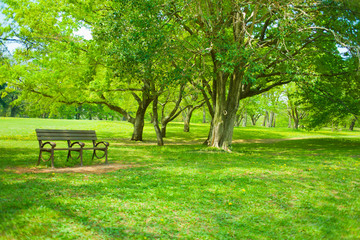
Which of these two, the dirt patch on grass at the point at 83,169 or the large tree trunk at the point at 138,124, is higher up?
the large tree trunk at the point at 138,124

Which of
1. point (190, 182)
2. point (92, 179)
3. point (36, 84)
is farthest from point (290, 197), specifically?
point (36, 84)

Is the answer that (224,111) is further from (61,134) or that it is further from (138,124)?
(138,124)

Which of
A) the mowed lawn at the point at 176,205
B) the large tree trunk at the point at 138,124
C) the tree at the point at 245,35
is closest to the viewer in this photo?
the mowed lawn at the point at 176,205

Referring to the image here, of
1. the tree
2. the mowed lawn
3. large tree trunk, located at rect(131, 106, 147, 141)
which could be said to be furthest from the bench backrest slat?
large tree trunk, located at rect(131, 106, 147, 141)

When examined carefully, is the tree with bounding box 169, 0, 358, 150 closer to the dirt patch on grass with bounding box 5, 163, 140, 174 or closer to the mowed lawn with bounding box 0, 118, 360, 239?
the mowed lawn with bounding box 0, 118, 360, 239

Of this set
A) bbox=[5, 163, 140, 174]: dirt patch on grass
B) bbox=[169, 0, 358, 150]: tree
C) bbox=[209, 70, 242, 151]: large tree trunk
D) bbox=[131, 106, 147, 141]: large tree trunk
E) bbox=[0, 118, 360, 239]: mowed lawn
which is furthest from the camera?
bbox=[131, 106, 147, 141]: large tree trunk

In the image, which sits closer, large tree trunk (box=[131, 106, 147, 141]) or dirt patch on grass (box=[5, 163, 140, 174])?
dirt patch on grass (box=[5, 163, 140, 174])

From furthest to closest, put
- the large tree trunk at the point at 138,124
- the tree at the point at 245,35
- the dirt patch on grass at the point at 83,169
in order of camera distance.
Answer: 1. the large tree trunk at the point at 138,124
2. the tree at the point at 245,35
3. the dirt patch on grass at the point at 83,169

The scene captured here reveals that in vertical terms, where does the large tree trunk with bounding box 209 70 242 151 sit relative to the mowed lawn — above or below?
above

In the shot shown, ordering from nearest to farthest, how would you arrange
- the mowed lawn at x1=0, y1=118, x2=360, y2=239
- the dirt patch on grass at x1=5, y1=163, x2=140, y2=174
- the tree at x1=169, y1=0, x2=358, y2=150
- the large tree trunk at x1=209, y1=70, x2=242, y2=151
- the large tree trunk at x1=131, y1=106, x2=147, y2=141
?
the mowed lawn at x1=0, y1=118, x2=360, y2=239, the dirt patch on grass at x1=5, y1=163, x2=140, y2=174, the tree at x1=169, y1=0, x2=358, y2=150, the large tree trunk at x1=209, y1=70, x2=242, y2=151, the large tree trunk at x1=131, y1=106, x2=147, y2=141

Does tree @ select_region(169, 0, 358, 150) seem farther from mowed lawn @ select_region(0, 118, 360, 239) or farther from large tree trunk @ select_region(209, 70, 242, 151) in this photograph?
mowed lawn @ select_region(0, 118, 360, 239)

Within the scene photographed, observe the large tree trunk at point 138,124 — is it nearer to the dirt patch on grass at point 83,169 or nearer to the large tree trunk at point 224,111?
the large tree trunk at point 224,111

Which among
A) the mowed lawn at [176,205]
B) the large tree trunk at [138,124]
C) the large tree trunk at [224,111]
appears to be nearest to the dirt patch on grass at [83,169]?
the mowed lawn at [176,205]

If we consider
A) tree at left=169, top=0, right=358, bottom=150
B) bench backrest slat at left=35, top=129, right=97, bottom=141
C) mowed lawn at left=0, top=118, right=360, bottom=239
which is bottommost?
mowed lawn at left=0, top=118, right=360, bottom=239
